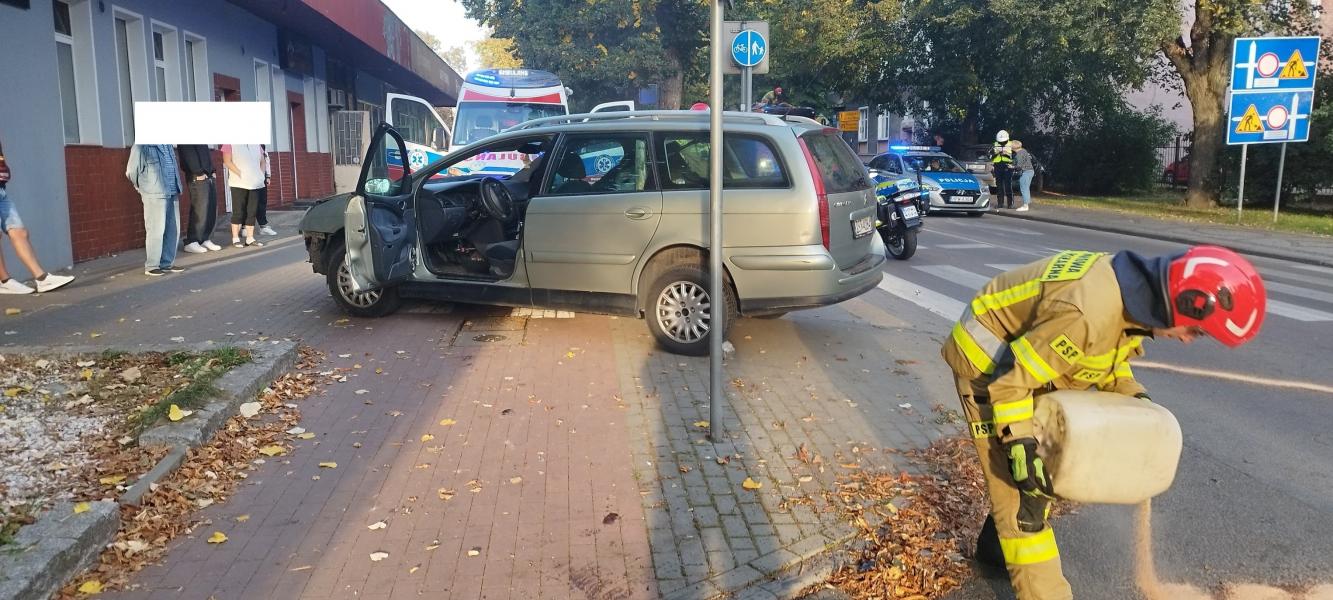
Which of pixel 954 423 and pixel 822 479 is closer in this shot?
pixel 822 479

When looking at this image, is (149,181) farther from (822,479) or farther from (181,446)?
(822,479)

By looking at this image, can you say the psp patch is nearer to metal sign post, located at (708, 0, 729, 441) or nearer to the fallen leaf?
metal sign post, located at (708, 0, 729, 441)

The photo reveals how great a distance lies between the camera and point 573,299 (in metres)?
7.83

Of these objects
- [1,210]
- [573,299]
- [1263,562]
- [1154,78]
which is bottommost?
[1263,562]

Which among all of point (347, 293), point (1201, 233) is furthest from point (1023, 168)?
point (347, 293)

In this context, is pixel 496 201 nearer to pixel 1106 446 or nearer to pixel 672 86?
pixel 1106 446

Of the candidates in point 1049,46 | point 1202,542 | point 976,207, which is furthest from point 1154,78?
point 1202,542

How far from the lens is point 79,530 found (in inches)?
151

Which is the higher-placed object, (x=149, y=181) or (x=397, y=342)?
(x=149, y=181)

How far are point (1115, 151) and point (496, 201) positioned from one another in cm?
2579

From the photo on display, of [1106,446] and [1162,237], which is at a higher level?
[1106,446]

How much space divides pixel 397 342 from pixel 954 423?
13.5ft

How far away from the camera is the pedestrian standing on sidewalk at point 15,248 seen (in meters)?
9.23

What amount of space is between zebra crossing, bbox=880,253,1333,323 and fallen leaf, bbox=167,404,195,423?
664 cm
